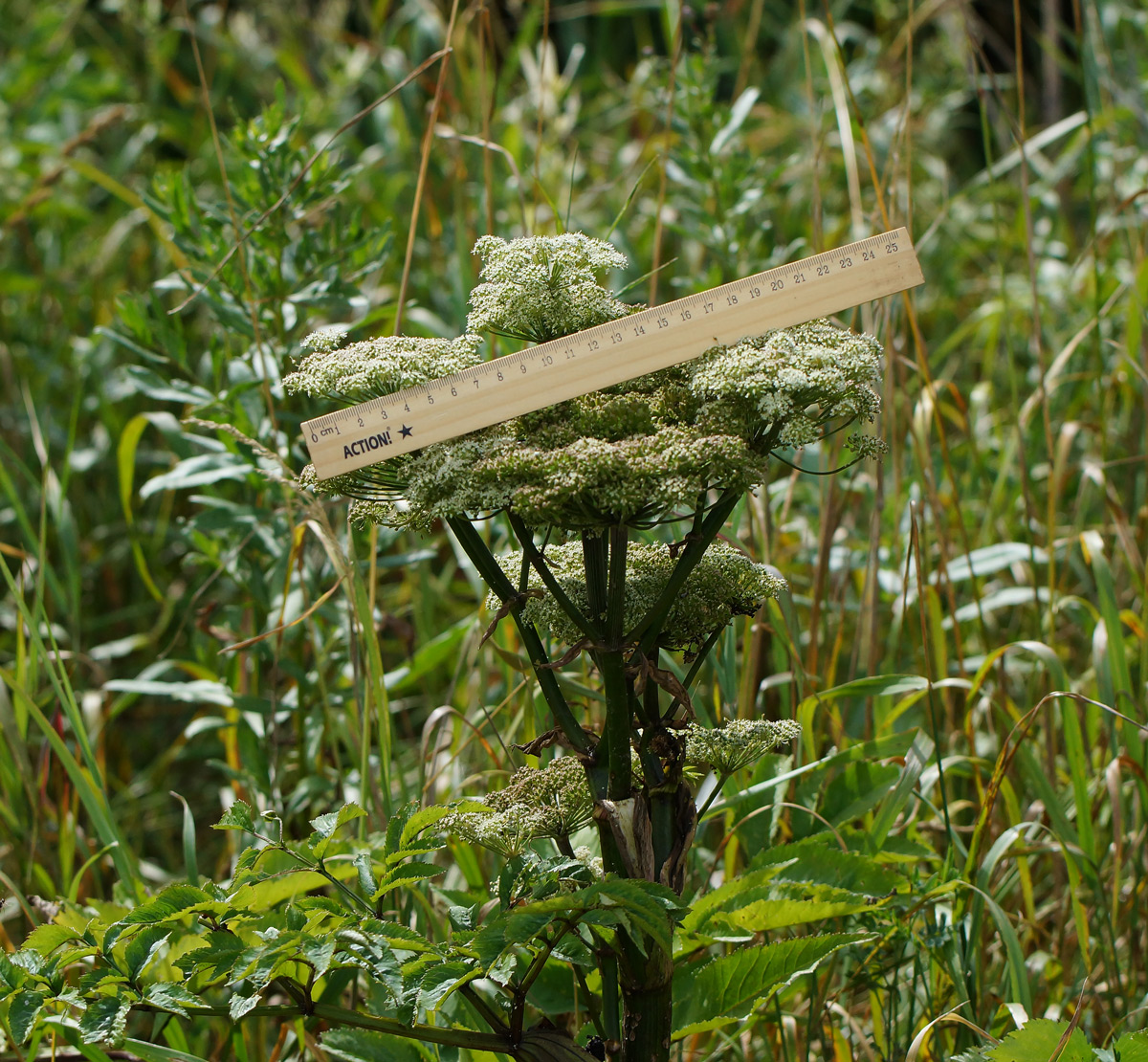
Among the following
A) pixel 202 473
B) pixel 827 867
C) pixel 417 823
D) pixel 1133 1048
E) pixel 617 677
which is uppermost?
pixel 202 473

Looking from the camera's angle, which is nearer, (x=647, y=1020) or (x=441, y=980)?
(x=441, y=980)

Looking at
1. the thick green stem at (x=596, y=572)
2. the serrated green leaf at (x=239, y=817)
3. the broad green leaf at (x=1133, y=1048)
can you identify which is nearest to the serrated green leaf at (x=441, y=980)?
the serrated green leaf at (x=239, y=817)

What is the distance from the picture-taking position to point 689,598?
148 cm

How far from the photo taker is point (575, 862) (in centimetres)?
147

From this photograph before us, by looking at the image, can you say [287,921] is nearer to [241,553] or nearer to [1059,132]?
[241,553]

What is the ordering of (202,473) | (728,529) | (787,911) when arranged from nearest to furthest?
(787,911), (728,529), (202,473)

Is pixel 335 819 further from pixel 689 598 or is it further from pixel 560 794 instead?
pixel 689 598

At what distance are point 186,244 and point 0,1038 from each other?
165cm

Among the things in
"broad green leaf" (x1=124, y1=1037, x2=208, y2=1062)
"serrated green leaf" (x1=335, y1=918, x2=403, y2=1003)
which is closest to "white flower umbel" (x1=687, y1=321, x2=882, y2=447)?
"serrated green leaf" (x1=335, y1=918, x2=403, y2=1003)

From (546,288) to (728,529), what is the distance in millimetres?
940

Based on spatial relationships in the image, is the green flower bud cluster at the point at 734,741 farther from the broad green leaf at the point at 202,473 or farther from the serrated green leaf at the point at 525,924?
the broad green leaf at the point at 202,473

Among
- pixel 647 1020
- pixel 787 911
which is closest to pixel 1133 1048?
pixel 787 911

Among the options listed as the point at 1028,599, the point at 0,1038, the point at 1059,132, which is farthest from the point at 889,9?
the point at 0,1038

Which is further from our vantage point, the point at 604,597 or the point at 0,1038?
the point at 0,1038
